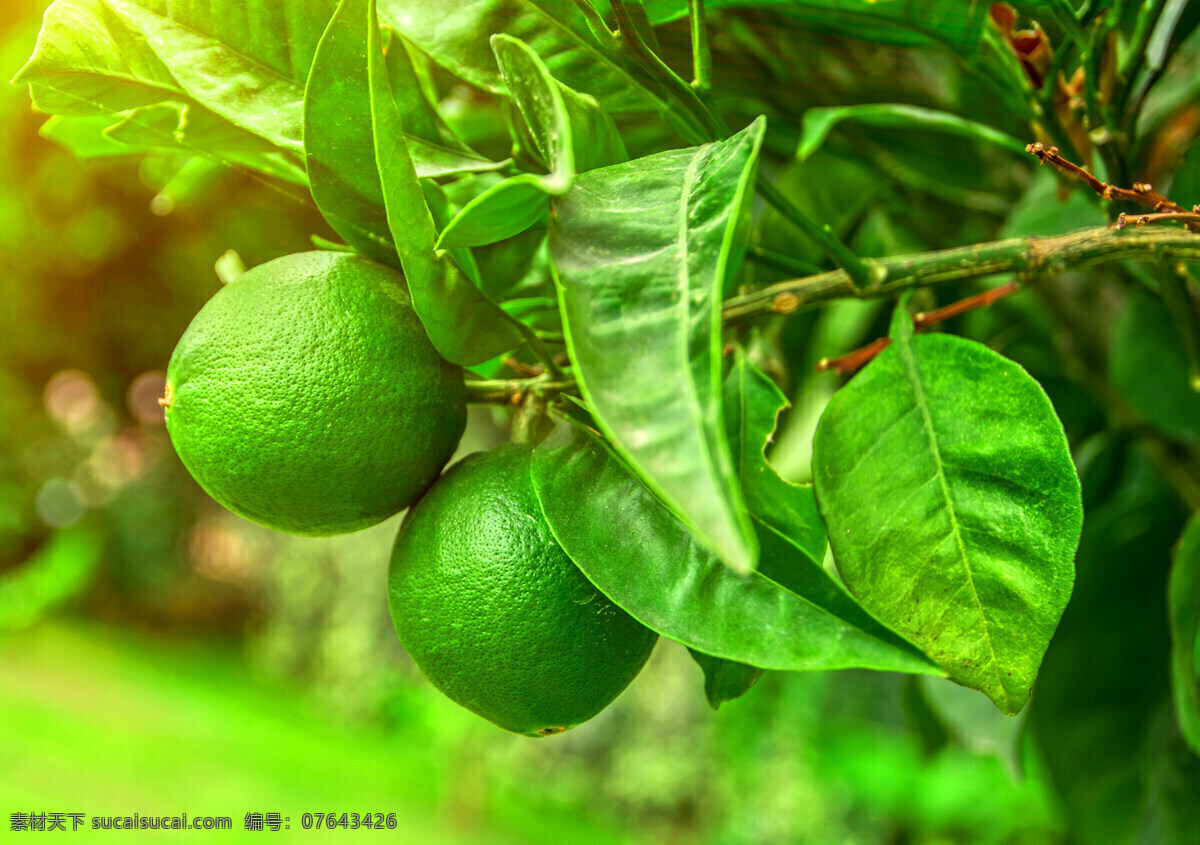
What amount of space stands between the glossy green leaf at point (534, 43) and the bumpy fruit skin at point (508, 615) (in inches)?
5.7

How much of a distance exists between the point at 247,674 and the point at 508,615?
491 centimetres

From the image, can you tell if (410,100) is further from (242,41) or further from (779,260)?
(779,260)

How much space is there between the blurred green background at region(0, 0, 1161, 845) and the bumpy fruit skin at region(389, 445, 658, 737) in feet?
1.00

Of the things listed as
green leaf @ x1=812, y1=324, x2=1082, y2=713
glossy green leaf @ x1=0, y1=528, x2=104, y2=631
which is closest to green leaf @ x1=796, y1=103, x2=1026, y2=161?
green leaf @ x1=812, y1=324, x2=1082, y2=713

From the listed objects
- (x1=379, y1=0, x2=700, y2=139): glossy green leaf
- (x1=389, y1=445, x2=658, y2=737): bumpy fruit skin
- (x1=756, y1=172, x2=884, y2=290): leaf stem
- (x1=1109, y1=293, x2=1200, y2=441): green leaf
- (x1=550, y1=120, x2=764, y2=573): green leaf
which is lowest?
(x1=1109, y1=293, x2=1200, y2=441): green leaf

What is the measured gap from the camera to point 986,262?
36 cm

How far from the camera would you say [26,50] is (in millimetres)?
Result: 688

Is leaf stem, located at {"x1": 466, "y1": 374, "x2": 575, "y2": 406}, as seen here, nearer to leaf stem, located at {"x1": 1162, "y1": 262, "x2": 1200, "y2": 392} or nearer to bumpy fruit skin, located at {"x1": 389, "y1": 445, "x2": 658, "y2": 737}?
bumpy fruit skin, located at {"x1": 389, "y1": 445, "x2": 658, "y2": 737}

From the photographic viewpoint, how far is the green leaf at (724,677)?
1.03ft

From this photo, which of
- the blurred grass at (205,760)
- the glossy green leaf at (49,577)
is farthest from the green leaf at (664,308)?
the glossy green leaf at (49,577)

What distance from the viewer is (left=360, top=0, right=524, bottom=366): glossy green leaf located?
253 mm

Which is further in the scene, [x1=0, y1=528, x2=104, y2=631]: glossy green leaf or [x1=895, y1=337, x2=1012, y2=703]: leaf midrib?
[x1=0, y1=528, x2=104, y2=631]: glossy green leaf

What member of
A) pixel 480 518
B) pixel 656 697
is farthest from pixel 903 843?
pixel 480 518

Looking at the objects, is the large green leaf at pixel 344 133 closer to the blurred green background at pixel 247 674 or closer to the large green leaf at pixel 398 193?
the large green leaf at pixel 398 193
